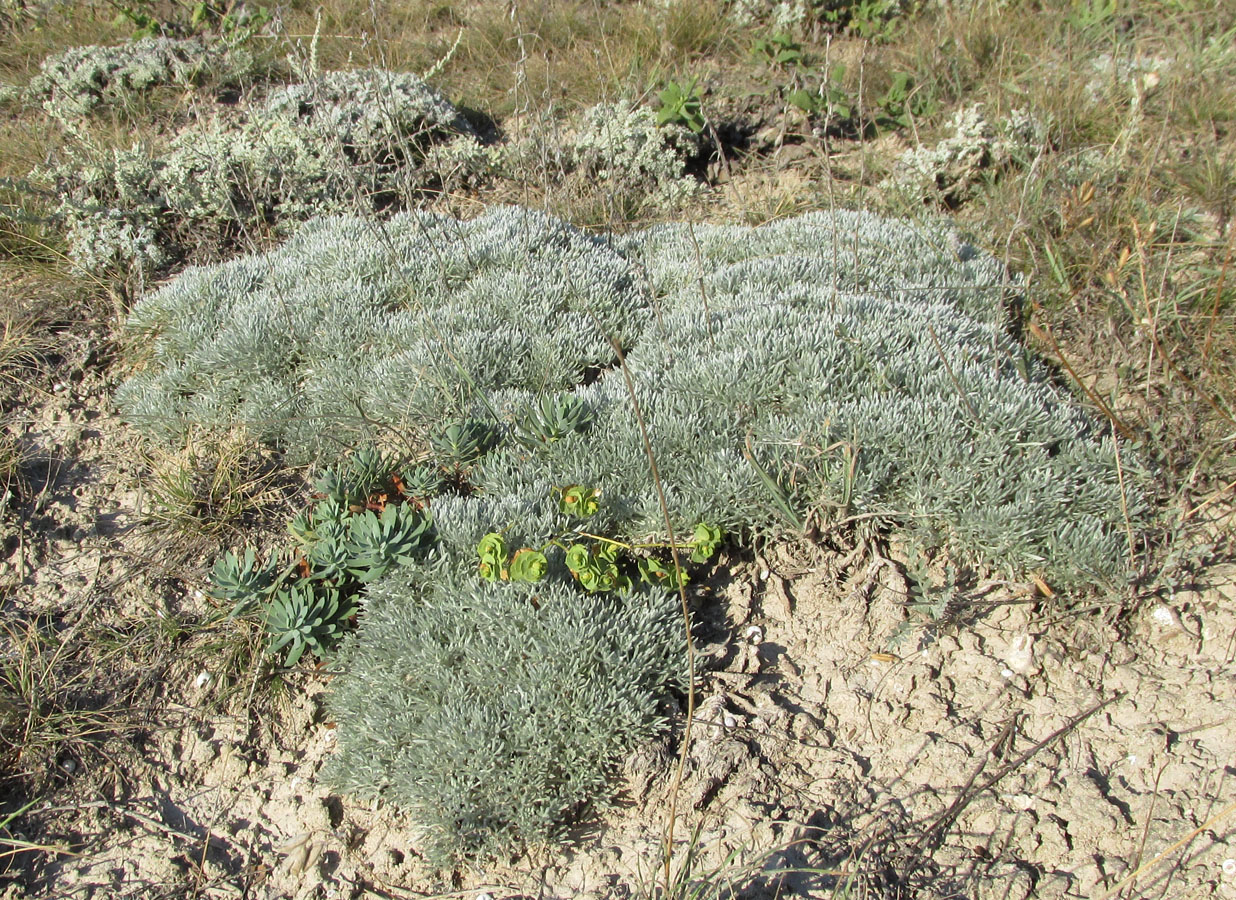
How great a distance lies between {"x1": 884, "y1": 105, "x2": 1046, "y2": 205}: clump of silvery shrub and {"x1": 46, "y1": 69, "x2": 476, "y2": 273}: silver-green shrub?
2.82 metres

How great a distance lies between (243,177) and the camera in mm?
5242

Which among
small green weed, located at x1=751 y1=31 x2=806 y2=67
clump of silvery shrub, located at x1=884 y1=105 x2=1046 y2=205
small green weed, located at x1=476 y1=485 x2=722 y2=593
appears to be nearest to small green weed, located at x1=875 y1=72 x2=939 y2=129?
clump of silvery shrub, located at x1=884 y1=105 x2=1046 y2=205

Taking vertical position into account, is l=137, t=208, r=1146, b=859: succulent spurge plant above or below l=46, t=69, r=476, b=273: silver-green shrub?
below

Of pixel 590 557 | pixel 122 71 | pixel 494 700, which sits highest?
pixel 122 71

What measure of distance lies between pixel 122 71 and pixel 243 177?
1.66 meters

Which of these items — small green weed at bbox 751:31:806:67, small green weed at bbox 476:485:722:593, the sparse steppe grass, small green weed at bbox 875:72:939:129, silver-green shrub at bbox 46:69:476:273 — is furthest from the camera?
small green weed at bbox 751:31:806:67

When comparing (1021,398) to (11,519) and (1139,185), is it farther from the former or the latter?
(11,519)

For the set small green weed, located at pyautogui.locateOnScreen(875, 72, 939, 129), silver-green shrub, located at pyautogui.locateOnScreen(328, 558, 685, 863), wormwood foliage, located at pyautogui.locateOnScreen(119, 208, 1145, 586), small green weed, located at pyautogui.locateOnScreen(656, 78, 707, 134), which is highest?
small green weed, located at pyautogui.locateOnScreen(656, 78, 707, 134)

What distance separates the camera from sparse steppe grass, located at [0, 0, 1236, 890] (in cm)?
335

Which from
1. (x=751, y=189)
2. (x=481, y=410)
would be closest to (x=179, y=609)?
(x=481, y=410)

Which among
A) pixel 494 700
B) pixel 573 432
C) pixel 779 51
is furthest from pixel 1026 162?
pixel 494 700

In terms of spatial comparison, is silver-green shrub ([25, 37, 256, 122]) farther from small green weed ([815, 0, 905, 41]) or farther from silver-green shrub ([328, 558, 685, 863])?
silver-green shrub ([328, 558, 685, 863])

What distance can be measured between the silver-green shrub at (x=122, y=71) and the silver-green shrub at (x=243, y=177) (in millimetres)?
732

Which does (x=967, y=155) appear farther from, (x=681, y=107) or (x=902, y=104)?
(x=681, y=107)
